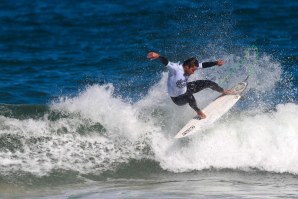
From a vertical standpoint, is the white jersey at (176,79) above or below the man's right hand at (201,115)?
above

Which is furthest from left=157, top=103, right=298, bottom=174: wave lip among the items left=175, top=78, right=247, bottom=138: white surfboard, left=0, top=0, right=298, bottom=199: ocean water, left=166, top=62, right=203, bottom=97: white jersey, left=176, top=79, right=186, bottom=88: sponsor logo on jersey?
left=176, top=79, right=186, bottom=88: sponsor logo on jersey

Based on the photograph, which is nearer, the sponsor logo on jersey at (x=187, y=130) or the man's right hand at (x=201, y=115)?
the sponsor logo on jersey at (x=187, y=130)

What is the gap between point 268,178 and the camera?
13.3 metres

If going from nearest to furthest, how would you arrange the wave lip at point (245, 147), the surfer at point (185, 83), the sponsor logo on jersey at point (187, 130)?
the surfer at point (185, 83)
the sponsor logo on jersey at point (187, 130)
the wave lip at point (245, 147)

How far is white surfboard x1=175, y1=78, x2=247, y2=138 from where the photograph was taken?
13891 millimetres

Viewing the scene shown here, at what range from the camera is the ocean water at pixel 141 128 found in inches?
504

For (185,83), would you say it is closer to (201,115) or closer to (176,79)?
(176,79)

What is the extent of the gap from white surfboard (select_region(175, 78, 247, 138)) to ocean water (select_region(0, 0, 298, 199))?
0.38 meters

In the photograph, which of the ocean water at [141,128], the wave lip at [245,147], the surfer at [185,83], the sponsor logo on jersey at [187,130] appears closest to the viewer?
the ocean water at [141,128]

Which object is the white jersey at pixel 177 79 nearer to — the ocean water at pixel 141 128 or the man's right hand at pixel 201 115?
the man's right hand at pixel 201 115

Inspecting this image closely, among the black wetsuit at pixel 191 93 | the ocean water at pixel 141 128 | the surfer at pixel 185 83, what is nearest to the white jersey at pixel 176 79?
the surfer at pixel 185 83

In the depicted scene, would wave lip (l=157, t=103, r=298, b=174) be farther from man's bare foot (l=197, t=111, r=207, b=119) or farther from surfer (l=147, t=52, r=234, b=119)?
surfer (l=147, t=52, r=234, b=119)

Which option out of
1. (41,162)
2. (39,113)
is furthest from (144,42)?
(41,162)

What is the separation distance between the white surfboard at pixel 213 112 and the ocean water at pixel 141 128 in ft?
1.26
